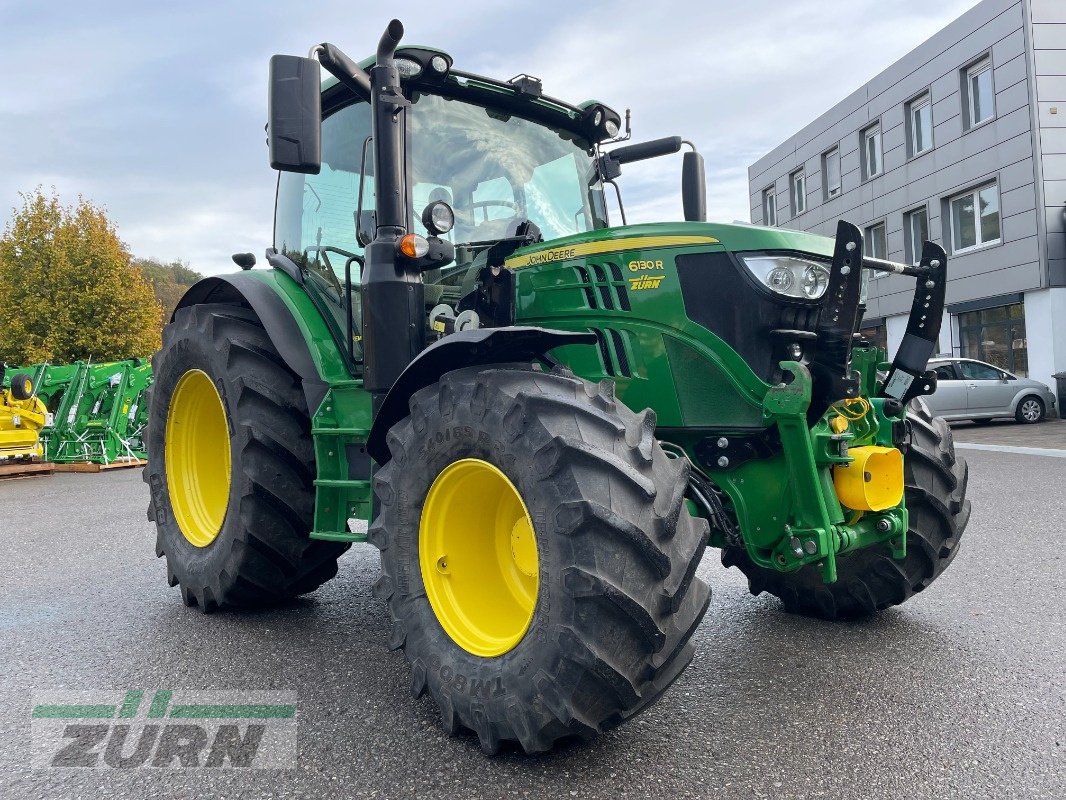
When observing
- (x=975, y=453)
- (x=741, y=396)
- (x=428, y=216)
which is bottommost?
(x=975, y=453)

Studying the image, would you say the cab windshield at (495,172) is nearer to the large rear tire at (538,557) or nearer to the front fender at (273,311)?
the front fender at (273,311)

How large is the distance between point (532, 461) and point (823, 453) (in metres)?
1.14

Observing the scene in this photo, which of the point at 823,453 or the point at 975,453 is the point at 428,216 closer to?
the point at 823,453

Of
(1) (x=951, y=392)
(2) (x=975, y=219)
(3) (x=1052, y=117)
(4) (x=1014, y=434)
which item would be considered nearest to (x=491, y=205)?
(4) (x=1014, y=434)

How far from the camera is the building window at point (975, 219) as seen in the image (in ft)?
60.4

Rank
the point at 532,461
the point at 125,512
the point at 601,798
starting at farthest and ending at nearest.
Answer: the point at 125,512 → the point at 532,461 → the point at 601,798

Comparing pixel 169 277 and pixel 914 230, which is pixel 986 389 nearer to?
pixel 914 230

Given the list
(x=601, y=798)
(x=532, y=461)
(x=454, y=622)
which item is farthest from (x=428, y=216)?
(x=601, y=798)

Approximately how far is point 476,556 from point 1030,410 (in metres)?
16.7

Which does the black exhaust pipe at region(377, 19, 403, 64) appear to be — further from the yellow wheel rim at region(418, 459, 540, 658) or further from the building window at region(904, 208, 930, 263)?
the building window at region(904, 208, 930, 263)

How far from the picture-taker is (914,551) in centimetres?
363

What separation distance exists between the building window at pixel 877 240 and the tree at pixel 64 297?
2153cm

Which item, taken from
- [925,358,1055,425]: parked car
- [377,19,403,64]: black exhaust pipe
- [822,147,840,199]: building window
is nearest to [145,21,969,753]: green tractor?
[377,19,403,64]: black exhaust pipe

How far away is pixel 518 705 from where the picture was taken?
2.40 metres
